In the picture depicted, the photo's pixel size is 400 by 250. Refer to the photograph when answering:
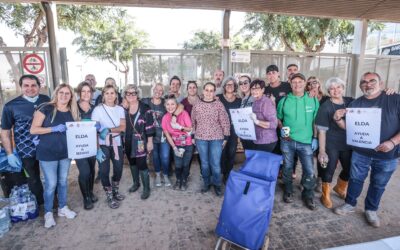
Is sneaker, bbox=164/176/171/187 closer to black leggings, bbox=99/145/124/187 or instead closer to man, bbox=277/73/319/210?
black leggings, bbox=99/145/124/187

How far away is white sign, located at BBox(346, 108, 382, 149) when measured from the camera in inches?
118

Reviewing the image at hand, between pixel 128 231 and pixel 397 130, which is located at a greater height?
pixel 397 130

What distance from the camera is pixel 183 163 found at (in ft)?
14.0

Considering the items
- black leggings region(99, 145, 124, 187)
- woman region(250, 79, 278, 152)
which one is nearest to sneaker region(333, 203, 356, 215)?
woman region(250, 79, 278, 152)

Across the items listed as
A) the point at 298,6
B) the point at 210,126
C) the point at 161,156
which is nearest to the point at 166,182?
the point at 161,156

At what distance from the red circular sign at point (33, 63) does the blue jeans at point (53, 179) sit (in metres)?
3.29

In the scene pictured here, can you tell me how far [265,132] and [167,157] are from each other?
180cm

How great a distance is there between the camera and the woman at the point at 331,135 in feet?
11.4

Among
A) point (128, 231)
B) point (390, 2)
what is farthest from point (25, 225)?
point (390, 2)

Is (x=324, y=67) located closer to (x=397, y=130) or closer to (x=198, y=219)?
(x=397, y=130)

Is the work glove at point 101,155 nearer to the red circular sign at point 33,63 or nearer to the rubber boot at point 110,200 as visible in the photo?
the rubber boot at point 110,200

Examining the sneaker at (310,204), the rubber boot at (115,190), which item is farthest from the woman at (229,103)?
the rubber boot at (115,190)

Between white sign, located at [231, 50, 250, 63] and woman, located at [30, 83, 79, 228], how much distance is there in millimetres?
4066

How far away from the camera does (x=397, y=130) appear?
9.89 ft
